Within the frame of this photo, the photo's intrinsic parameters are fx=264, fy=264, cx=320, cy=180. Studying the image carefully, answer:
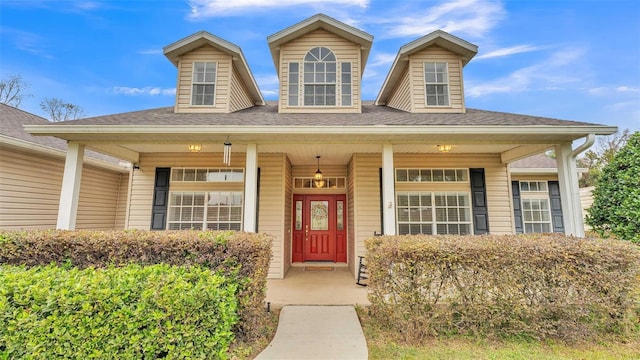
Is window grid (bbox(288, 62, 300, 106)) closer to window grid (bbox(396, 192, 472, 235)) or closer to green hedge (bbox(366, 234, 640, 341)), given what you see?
window grid (bbox(396, 192, 472, 235))

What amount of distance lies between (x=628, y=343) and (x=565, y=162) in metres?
2.83

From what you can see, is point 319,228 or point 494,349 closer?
point 494,349

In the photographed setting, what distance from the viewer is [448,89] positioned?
20.2 feet

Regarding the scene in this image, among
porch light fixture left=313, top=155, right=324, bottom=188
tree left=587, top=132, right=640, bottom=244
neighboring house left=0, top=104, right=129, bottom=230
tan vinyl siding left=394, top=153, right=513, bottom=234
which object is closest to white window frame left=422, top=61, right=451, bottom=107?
tan vinyl siding left=394, top=153, right=513, bottom=234

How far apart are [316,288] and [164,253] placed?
3.08 metres

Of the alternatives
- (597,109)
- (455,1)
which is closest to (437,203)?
(455,1)

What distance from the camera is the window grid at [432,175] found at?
625 centimetres

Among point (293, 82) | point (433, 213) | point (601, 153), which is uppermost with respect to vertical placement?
point (601, 153)

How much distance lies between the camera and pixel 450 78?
6.17 m

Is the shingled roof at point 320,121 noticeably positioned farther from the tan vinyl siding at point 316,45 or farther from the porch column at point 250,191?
the tan vinyl siding at point 316,45

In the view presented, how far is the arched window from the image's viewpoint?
6.17 metres

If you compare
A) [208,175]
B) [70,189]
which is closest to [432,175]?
[208,175]

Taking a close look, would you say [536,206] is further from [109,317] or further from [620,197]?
[109,317]

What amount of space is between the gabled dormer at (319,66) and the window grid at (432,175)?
1.89 m
